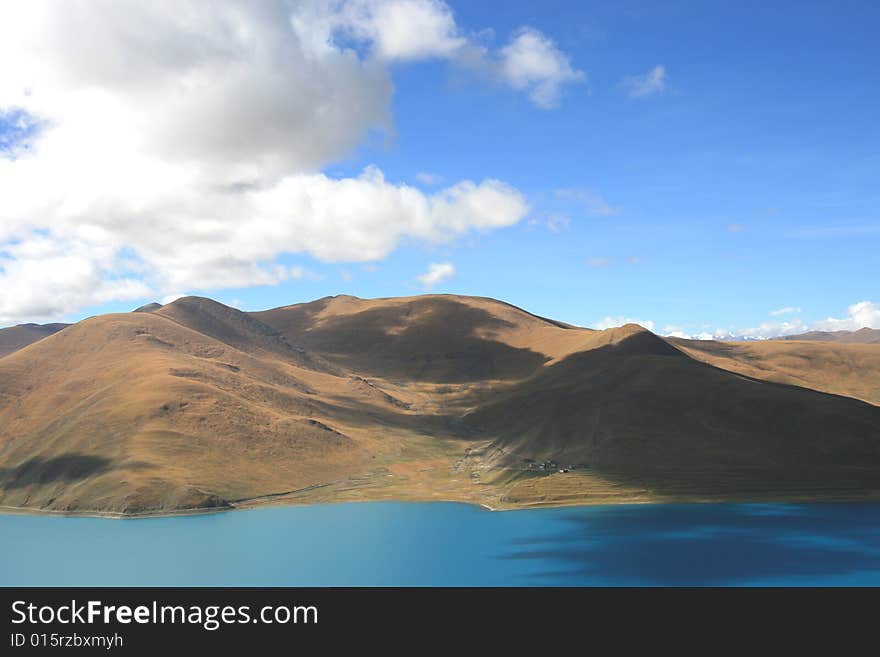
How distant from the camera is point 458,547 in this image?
136m

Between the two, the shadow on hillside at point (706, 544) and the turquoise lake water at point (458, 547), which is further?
the turquoise lake water at point (458, 547)

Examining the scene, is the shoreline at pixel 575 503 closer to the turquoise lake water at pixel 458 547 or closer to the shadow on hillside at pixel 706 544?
the turquoise lake water at pixel 458 547

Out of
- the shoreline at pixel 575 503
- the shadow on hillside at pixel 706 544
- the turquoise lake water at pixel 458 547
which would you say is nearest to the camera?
the shadow on hillside at pixel 706 544

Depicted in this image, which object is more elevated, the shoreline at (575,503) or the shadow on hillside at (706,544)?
the shoreline at (575,503)

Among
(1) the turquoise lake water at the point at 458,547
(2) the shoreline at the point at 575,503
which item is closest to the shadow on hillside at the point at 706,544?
(1) the turquoise lake water at the point at 458,547

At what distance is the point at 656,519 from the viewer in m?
160

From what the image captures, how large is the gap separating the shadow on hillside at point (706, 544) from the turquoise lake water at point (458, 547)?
0.35m

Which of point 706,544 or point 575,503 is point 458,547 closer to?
point 706,544

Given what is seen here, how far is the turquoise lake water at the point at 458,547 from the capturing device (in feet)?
378

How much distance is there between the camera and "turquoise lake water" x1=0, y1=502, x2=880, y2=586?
115125mm

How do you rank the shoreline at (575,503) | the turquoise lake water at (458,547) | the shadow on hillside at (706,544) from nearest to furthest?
the shadow on hillside at (706,544) < the turquoise lake water at (458,547) < the shoreline at (575,503)
